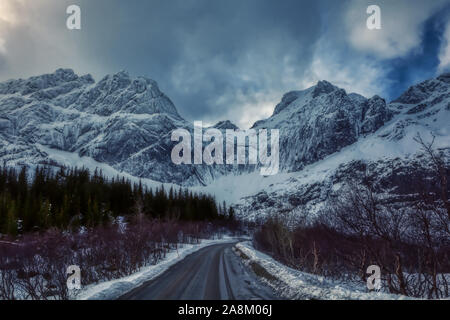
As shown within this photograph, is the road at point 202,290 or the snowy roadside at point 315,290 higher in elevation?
the snowy roadside at point 315,290

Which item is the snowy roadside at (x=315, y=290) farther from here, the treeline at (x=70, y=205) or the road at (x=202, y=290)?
the treeline at (x=70, y=205)

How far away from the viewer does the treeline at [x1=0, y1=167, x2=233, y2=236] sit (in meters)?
53.3

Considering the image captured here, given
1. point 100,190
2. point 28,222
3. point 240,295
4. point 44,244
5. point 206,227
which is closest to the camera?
point 240,295

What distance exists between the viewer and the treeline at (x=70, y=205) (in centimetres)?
5328

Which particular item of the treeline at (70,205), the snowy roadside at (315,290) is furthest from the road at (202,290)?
the treeline at (70,205)

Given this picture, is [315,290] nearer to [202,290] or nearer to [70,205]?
[202,290]

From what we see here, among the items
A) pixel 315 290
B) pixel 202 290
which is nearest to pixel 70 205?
pixel 202 290

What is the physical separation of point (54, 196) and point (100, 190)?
11982 mm

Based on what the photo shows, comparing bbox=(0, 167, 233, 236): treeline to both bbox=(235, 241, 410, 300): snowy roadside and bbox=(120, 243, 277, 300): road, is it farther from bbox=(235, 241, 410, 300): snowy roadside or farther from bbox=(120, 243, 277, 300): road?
bbox=(235, 241, 410, 300): snowy roadside

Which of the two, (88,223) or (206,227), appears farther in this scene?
(206,227)
